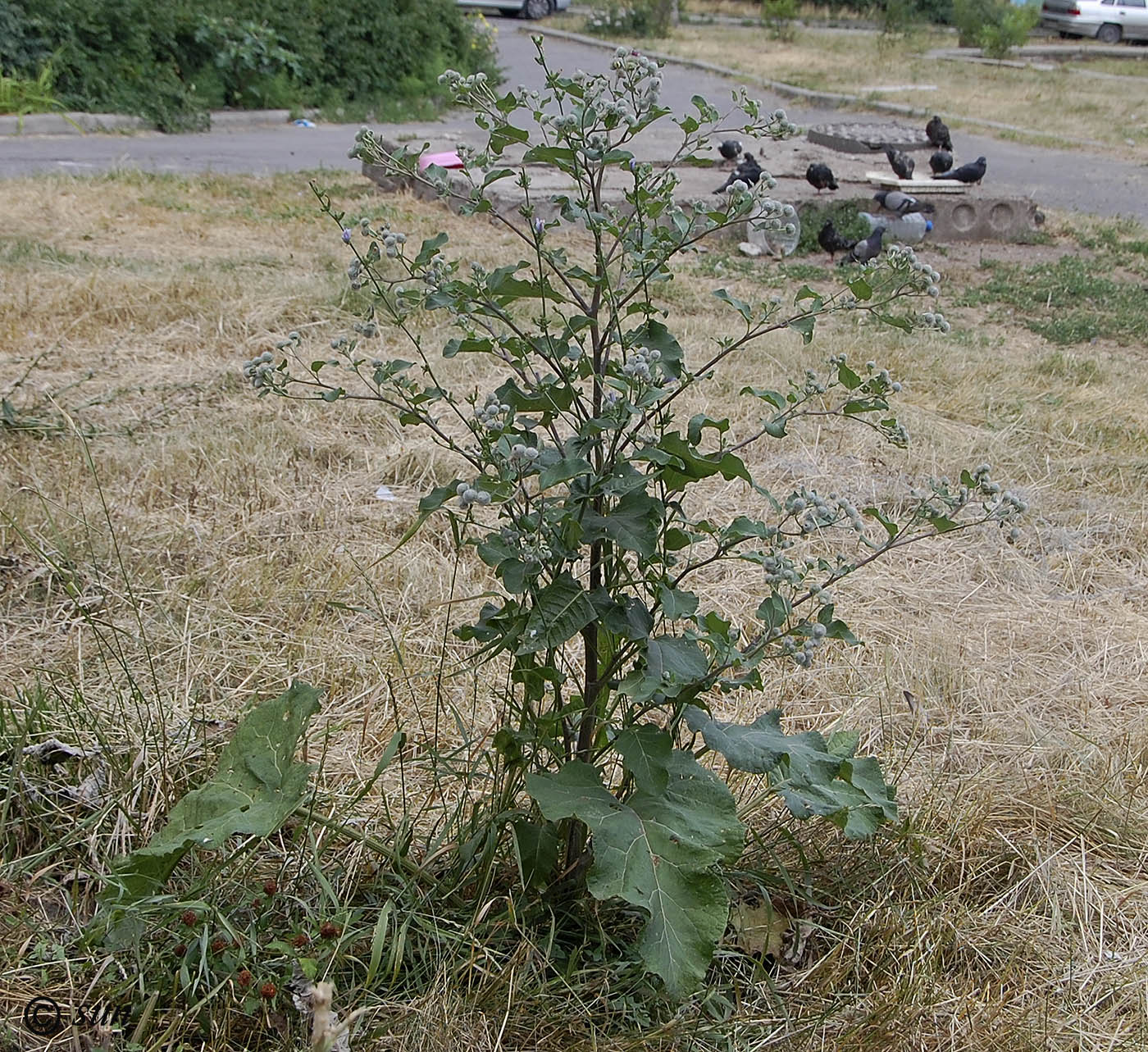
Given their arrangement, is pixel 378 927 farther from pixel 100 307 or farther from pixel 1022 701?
pixel 100 307

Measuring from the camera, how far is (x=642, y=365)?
5.26 feet

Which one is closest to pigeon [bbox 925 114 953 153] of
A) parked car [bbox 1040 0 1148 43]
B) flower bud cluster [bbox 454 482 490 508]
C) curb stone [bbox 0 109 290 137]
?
curb stone [bbox 0 109 290 137]

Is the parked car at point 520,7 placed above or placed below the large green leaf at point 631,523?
below

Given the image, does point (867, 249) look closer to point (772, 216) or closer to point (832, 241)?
point (832, 241)

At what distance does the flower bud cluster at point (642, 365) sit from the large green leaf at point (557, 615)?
1.09 feet

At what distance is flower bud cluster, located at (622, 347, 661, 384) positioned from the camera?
1.61 m

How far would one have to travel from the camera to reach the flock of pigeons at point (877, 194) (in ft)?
24.4

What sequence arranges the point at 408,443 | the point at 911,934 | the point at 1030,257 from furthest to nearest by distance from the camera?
the point at 1030,257 < the point at 408,443 < the point at 911,934

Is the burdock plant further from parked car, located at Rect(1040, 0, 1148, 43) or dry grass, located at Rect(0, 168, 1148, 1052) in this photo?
parked car, located at Rect(1040, 0, 1148, 43)

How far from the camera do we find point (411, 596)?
3064 millimetres

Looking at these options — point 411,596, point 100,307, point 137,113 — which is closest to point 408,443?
point 411,596

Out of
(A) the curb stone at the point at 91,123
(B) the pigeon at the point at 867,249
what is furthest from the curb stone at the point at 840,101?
(B) the pigeon at the point at 867,249

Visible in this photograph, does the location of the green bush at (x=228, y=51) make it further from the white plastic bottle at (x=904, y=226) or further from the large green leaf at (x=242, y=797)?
the large green leaf at (x=242, y=797)

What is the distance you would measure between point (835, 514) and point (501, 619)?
0.56m
